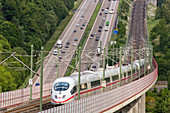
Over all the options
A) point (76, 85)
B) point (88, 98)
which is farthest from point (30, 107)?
point (88, 98)

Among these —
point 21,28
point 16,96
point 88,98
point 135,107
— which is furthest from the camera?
point 21,28

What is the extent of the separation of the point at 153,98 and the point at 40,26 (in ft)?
186

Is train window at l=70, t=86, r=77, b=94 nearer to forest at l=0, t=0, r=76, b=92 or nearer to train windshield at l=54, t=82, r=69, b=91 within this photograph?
train windshield at l=54, t=82, r=69, b=91

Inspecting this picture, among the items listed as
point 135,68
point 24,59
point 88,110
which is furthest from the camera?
point 24,59

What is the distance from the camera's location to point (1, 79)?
90.6m

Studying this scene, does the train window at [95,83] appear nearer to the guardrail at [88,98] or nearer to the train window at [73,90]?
the guardrail at [88,98]

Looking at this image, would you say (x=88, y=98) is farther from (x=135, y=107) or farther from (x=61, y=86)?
(x=135, y=107)

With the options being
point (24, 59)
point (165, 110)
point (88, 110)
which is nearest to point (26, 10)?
point (24, 59)

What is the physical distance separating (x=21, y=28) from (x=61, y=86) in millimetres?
96549

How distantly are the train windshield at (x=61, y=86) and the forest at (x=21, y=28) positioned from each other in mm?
43155

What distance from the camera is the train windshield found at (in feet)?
157

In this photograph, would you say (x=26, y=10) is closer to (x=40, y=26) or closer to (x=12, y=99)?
(x=40, y=26)

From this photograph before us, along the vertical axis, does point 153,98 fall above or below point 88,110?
below

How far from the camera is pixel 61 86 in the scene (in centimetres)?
4794
